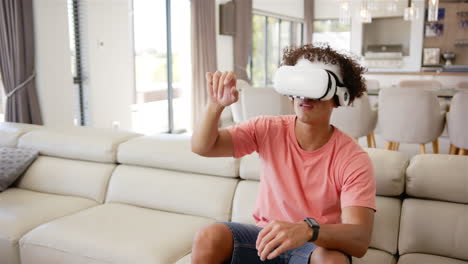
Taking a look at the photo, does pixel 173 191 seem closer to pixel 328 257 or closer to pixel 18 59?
pixel 328 257

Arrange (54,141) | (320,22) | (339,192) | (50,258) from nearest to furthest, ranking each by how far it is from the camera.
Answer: (339,192)
(50,258)
(54,141)
(320,22)

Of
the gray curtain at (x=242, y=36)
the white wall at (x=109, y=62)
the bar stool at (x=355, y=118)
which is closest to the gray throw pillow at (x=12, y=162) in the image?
the white wall at (x=109, y=62)

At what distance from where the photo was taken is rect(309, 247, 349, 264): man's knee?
1.20 m

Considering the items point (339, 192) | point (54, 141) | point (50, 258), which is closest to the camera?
point (339, 192)

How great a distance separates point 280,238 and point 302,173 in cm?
38

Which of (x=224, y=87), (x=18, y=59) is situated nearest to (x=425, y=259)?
(x=224, y=87)

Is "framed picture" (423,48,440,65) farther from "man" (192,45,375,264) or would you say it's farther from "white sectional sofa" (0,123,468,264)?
"man" (192,45,375,264)

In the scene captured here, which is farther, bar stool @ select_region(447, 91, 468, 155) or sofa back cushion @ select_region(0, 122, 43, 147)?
bar stool @ select_region(447, 91, 468, 155)

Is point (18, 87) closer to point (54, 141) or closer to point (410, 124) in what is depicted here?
point (54, 141)

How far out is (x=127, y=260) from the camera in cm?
170

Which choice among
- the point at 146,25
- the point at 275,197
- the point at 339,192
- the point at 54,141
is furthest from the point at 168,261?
the point at 146,25

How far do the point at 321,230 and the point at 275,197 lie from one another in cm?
33

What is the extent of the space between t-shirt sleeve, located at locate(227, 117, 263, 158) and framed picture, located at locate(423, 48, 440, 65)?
26.6 feet

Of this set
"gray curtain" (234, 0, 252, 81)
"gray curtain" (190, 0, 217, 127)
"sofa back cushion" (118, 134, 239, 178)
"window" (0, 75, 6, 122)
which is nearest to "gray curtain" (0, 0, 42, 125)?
"window" (0, 75, 6, 122)
